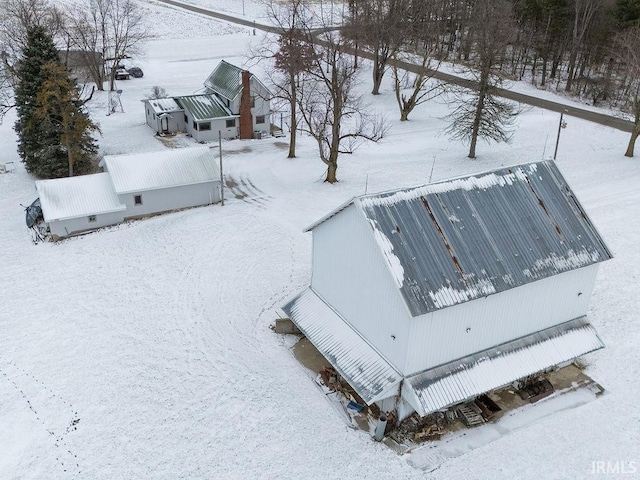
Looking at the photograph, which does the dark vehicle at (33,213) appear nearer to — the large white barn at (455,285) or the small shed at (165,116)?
the small shed at (165,116)

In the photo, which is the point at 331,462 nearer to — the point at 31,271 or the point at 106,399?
the point at 106,399

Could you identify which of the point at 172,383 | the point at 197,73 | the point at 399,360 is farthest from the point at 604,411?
the point at 197,73

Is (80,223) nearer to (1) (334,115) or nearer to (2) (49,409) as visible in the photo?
(2) (49,409)

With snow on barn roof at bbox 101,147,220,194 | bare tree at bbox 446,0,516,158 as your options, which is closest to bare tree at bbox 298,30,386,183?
bare tree at bbox 446,0,516,158

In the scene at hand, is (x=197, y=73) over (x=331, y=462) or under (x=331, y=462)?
over

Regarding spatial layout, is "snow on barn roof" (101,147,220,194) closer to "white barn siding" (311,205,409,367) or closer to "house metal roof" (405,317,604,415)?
"white barn siding" (311,205,409,367)
